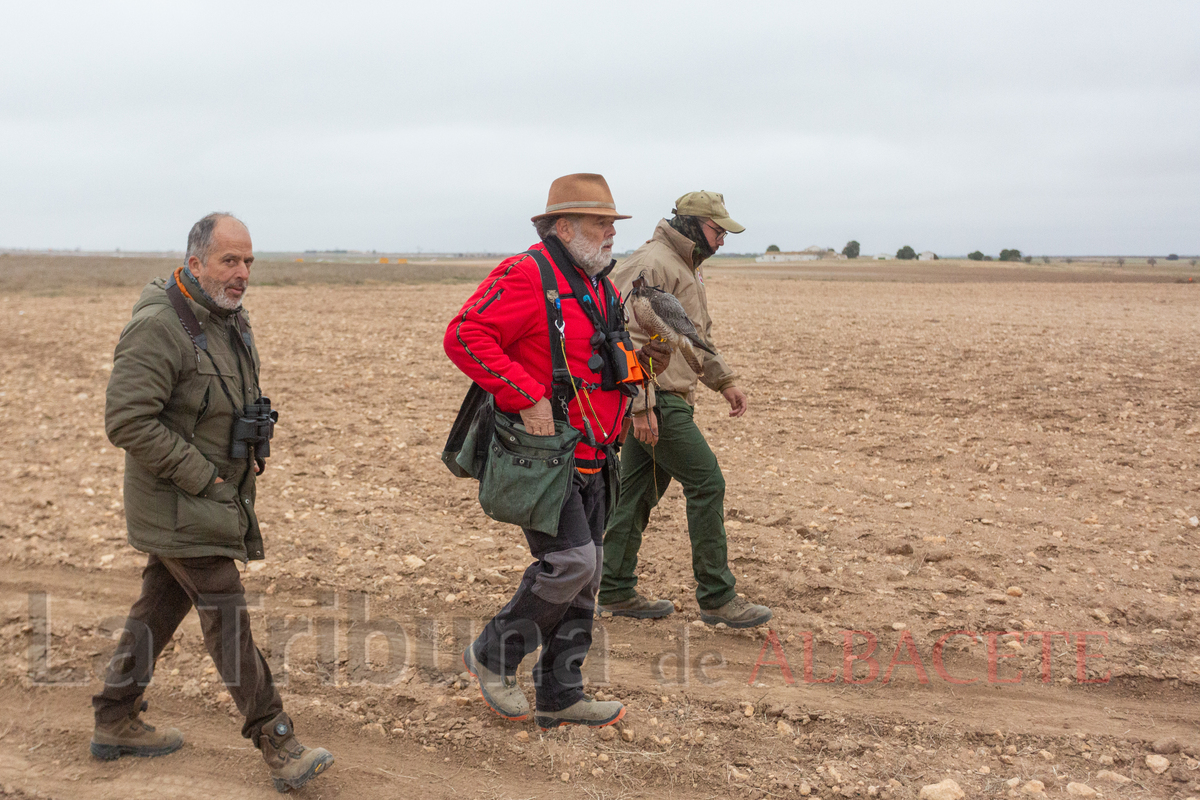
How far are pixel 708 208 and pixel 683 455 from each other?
1366mm

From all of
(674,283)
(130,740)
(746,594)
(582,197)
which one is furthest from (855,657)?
(130,740)

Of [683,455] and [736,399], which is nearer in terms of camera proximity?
[683,455]

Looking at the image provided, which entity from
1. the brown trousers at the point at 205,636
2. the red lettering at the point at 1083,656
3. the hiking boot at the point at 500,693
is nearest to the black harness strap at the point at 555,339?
the hiking boot at the point at 500,693

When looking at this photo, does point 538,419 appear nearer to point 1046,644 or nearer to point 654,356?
point 654,356

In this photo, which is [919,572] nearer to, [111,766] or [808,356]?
[111,766]

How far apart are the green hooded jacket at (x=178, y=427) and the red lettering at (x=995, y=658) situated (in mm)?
3625

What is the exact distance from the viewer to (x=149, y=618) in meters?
3.60

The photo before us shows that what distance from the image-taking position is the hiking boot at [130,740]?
12.0ft

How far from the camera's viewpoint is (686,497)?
16.4 feet

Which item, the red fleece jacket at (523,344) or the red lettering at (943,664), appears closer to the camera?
the red fleece jacket at (523,344)

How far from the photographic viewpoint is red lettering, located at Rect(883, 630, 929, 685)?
14.4 feet

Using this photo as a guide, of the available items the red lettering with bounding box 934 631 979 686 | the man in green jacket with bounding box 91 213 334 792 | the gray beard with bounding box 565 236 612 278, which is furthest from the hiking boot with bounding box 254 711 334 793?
the red lettering with bounding box 934 631 979 686

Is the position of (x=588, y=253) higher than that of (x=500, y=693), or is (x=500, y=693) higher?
(x=588, y=253)

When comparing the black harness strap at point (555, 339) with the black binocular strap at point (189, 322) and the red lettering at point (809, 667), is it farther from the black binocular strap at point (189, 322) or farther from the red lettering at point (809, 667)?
the red lettering at point (809, 667)
